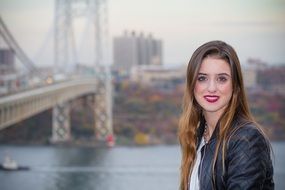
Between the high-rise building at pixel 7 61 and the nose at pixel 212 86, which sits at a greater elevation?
the nose at pixel 212 86

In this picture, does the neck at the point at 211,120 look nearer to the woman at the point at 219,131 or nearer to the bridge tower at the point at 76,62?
the woman at the point at 219,131

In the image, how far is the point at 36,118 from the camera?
398cm

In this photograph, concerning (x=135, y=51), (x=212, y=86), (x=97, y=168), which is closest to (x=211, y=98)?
(x=212, y=86)

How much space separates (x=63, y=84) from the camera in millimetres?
4180

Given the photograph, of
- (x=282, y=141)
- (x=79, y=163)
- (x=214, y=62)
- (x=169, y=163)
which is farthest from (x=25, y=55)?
(x=214, y=62)

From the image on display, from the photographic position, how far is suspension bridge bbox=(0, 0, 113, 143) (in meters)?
3.62

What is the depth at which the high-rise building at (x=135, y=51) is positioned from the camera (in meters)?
4.02

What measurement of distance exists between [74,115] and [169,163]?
2.48 ft

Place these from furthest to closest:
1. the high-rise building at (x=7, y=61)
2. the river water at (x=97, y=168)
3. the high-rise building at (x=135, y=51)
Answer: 1. the high-rise building at (x=135, y=51)
2. the high-rise building at (x=7, y=61)
3. the river water at (x=97, y=168)

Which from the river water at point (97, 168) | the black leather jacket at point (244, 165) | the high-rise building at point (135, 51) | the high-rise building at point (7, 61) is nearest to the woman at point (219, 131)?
the black leather jacket at point (244, 165)

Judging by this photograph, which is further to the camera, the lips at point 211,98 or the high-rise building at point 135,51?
the high-rise building at point 135,51

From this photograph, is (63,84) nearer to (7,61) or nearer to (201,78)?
(7,61)

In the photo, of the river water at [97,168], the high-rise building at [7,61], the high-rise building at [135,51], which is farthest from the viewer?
the high-rise building at [135,51]

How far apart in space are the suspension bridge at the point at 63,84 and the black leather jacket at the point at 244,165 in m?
2.88
